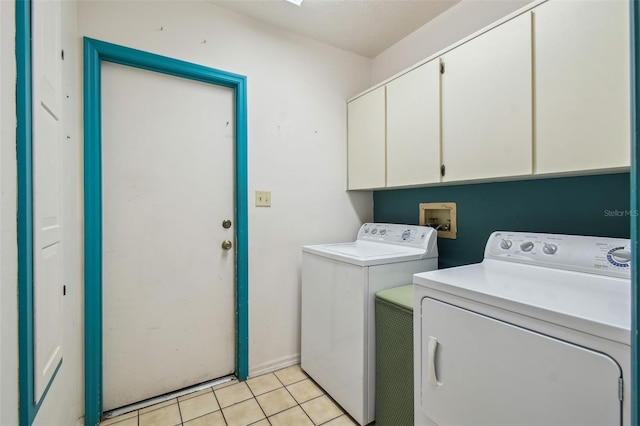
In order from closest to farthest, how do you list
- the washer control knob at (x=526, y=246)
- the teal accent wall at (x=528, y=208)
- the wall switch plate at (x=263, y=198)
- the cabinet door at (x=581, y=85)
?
1. the cabinet door at (x=581, y=85)
2. the teal accent wall at (x=528, y=208)
3. the washer control knob at (x=526, y=246)
4. the wall switch plate at (x=263, y=198)

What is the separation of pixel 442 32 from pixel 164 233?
7.17ft

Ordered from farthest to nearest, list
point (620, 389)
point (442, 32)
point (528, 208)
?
1. point (442, 32)
2. point (528, 208)
3. point (620, 389)

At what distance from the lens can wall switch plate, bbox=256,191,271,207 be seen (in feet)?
6.65

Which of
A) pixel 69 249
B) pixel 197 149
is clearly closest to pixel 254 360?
pixel 69 249

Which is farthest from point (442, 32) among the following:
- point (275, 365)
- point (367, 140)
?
point (275, 365)

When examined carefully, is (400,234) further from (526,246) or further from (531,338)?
(531,338)

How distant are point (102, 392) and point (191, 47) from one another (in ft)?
6.74

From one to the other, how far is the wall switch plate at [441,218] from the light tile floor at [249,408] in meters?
1.24

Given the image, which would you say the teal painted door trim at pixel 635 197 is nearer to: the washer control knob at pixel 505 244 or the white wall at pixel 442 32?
the washer control knob at pixel 505 244

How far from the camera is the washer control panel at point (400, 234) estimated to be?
1.83 m

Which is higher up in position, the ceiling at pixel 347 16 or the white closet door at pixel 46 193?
the ceiling at pixel 347 16

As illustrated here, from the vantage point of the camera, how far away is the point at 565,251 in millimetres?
1234

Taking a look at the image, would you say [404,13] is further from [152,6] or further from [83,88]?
[83,88]

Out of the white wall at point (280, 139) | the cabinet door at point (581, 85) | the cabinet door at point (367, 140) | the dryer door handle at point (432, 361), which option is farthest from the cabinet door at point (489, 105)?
the white wall at point (280, 139)
